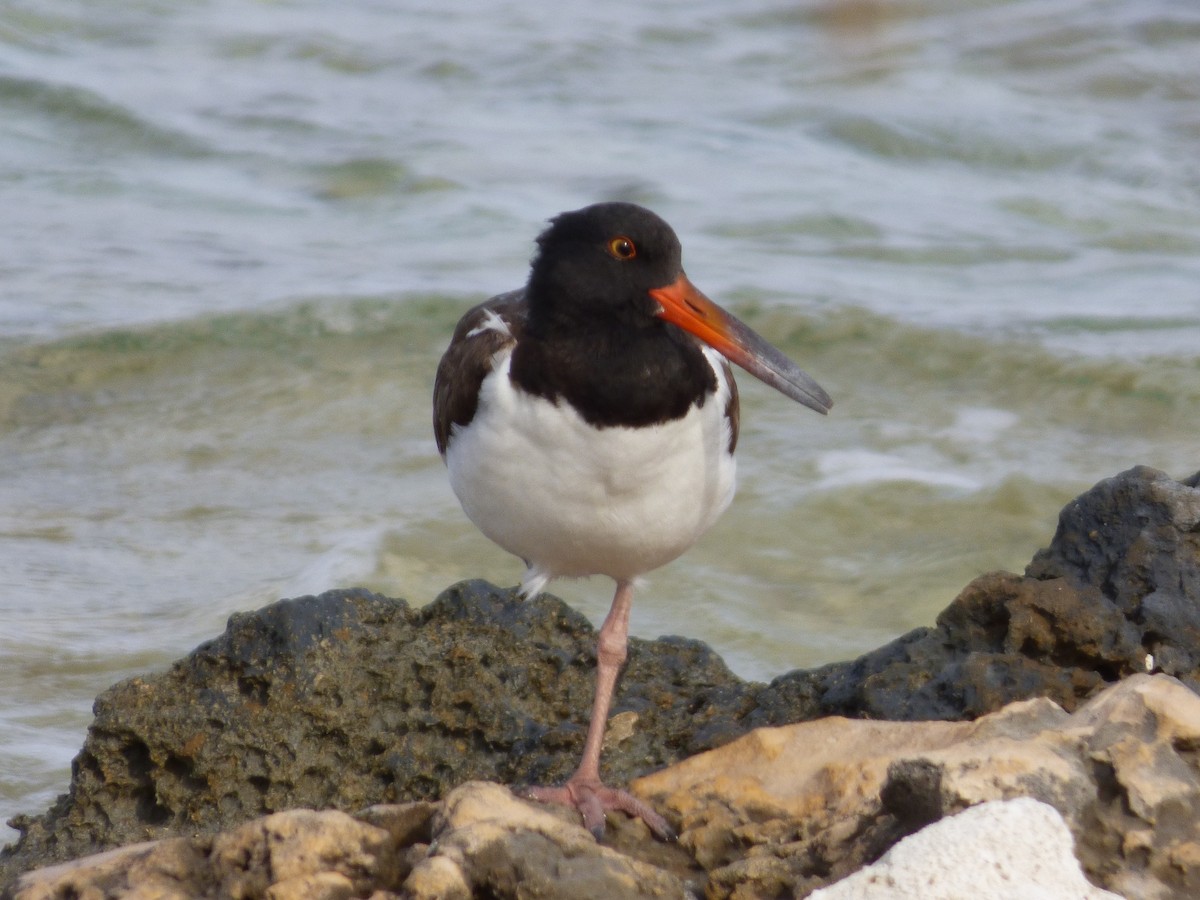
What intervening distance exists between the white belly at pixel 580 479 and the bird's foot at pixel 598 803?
0.71 m

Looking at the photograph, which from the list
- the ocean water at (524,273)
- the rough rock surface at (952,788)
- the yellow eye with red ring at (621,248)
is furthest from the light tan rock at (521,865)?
the ocean water at (524,273)

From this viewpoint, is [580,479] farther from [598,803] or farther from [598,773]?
[598,803]

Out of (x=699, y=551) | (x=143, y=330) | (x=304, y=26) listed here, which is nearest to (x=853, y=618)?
(x=699, y=551)

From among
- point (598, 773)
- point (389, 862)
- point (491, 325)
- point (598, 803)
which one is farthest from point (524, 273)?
point (389, 862)

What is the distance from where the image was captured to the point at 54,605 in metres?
6.68

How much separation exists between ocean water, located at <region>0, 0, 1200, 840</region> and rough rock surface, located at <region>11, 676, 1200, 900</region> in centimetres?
254

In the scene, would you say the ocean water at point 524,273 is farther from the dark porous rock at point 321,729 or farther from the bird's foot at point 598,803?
the bird's foot at point 598,803

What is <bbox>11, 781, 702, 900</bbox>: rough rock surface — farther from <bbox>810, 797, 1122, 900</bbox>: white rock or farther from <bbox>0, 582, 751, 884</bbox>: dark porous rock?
<bbox>0, 582, 751, 884</bbox>: dark porous rock

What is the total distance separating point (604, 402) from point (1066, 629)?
4.00 ft

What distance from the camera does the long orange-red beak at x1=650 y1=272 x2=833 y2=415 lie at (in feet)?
13.2

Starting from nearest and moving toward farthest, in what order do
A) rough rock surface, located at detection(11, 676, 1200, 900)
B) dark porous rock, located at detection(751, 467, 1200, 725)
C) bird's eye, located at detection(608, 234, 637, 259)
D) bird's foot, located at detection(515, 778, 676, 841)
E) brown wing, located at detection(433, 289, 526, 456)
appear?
rough rock surface, located at detection(11, 676, 1200, 900), bird's foot, located at detection(515, 778, 676, 841), dark porous rock, located at detection(751, 467, 1200, 725), bird's eye, located at detection(608, 234, 637, 259), brown wing, located at detection(433, 289, 526, 456)

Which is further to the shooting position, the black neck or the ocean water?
the ocean water

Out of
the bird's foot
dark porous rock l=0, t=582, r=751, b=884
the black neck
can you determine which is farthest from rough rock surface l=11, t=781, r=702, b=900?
the black neck

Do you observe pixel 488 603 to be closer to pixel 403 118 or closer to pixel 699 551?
pixel 699 551
